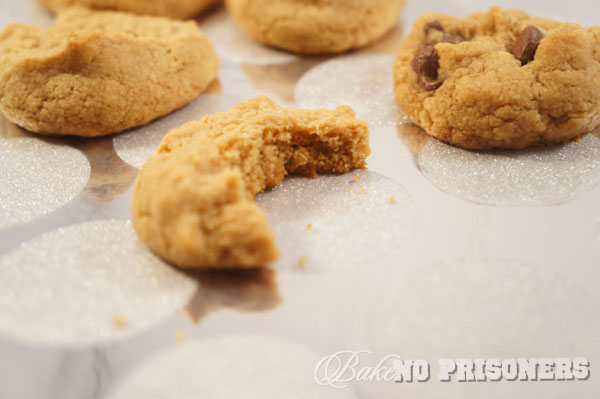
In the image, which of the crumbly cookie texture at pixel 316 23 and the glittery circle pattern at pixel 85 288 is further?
the crumbly cookie texture at pixel 316 23

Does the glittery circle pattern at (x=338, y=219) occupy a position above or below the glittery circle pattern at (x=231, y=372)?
above

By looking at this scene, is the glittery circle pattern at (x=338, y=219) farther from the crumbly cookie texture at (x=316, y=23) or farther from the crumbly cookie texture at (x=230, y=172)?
the crumbly cookie texture at (x=316, y=23)

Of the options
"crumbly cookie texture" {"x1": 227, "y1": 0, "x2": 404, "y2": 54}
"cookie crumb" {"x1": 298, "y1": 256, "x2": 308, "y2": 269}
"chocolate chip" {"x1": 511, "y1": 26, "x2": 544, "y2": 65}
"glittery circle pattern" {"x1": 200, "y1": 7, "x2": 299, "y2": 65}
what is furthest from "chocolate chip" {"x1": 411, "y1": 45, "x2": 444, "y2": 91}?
"cookie crumb" {"x1": 298, "y1": 256, "x2": 308, "y2": 269}

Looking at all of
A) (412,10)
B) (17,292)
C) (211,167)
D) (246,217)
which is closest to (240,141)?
(211,167)

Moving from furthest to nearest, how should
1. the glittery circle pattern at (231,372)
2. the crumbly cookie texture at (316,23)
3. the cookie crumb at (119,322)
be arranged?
1. the crumbly cookie texture at (316,23)
2. the cookie crumb at (119,322)
3. the glittery circle pattern at (231,372)

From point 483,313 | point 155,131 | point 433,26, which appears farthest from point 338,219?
point 433,26

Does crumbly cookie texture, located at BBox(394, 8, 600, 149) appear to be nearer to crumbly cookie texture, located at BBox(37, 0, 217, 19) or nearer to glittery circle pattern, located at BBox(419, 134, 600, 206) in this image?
glittery circle pattern, located at BBox(419, 134, 600, 206)

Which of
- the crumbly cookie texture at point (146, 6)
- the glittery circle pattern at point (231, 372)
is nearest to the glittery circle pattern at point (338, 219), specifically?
the glittery circle pattern at point (231, 372)

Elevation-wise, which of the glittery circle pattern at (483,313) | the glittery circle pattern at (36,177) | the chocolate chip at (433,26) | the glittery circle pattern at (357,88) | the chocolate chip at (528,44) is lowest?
the glittery circle pattern at (36,177)
